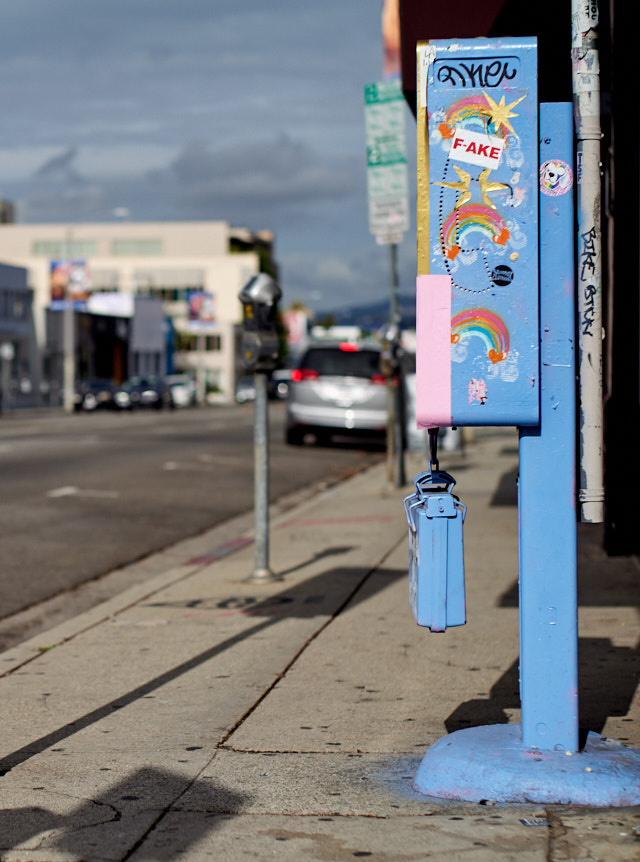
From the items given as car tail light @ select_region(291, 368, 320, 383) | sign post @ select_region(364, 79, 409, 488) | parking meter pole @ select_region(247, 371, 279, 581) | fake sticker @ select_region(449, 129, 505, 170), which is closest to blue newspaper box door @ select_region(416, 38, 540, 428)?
fake sticker @ select_region(449, 129, 505, 170)

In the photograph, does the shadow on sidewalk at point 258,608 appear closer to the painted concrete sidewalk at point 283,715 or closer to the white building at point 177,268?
the painted concrete sidewalk at point 283,715

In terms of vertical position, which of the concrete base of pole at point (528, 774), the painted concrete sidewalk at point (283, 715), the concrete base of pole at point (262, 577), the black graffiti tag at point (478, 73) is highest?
the black graffiti tag at point (478, 73)

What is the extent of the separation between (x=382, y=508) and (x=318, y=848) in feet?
32.3

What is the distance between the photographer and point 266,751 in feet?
15.3

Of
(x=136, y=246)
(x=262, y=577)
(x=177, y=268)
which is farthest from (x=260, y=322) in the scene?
(x=136, y=246)

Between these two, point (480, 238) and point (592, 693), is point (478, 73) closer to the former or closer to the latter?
point (480, 238)

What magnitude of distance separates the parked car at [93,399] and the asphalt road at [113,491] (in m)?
28.4

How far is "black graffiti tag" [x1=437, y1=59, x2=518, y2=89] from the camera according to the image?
3.97 metres

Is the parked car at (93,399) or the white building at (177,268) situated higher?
the white building at (177,268)

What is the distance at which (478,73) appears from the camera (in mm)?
3982

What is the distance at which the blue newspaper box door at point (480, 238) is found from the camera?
156 inches

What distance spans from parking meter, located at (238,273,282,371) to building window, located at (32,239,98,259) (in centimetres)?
12038

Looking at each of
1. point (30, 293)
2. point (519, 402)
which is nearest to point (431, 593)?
point (519, 402)

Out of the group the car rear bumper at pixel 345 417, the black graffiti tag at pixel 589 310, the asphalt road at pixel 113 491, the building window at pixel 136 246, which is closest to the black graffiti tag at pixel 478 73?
the black graffiti tag at pixel 589 310
